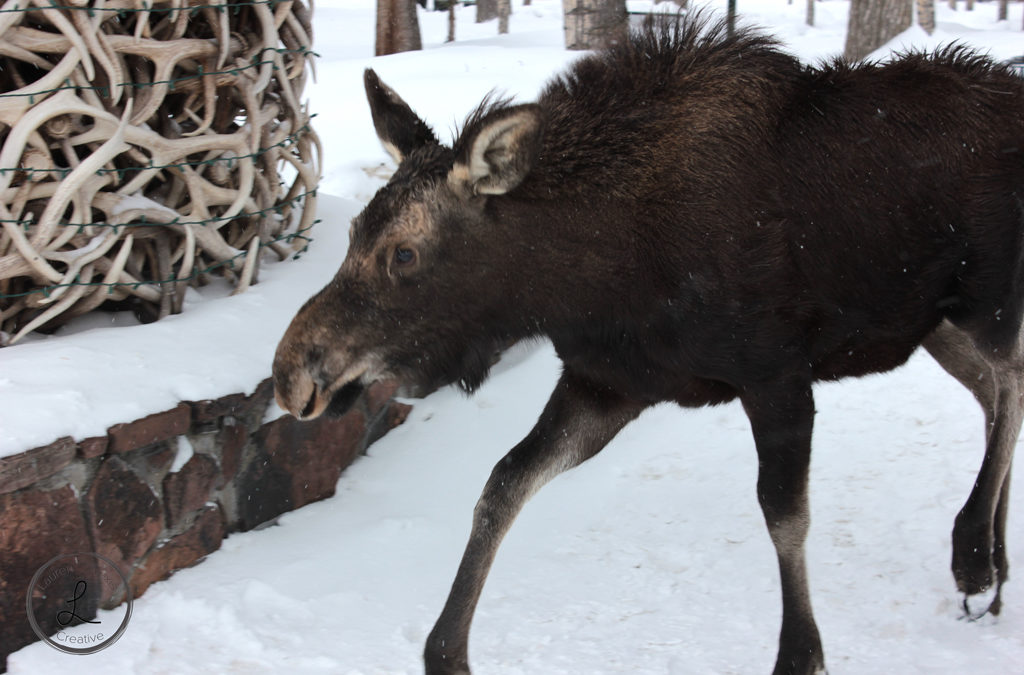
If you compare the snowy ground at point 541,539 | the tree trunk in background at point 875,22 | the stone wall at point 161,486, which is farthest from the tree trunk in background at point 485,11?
the stone wall at point 161,486

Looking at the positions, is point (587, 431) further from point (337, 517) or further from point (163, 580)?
point (163, 580)

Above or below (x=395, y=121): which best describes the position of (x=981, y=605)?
below

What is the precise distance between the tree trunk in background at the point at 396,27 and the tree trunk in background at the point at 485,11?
1956 cm

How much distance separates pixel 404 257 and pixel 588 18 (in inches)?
291

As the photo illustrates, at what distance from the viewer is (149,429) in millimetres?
3852

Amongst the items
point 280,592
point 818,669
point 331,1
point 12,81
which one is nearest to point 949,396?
point 818,669

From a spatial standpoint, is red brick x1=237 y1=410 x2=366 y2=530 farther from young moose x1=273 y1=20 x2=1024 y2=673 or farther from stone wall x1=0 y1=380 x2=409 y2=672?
young moose x1=273 y1=20 x2=1024 y2=673

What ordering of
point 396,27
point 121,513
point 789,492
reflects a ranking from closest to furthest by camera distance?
point 789,492
point 121,513
point 396,27

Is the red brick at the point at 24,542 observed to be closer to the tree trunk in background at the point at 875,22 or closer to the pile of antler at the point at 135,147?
the pile of antler at the point at 135,147

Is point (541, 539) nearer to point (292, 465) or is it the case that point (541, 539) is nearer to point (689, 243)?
point (292, 465)

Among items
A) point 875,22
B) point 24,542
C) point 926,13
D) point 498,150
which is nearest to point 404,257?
point 498,150

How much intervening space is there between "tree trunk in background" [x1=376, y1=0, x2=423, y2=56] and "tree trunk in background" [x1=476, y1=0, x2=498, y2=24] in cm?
1956

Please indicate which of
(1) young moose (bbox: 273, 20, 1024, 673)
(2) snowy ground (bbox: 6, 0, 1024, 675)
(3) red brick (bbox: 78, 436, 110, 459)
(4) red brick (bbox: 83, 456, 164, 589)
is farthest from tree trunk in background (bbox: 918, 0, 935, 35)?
(3) red brick (bbox: 78, 436, 110, 459)

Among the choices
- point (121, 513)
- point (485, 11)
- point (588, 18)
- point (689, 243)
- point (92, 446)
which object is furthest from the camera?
point (485, 11)
